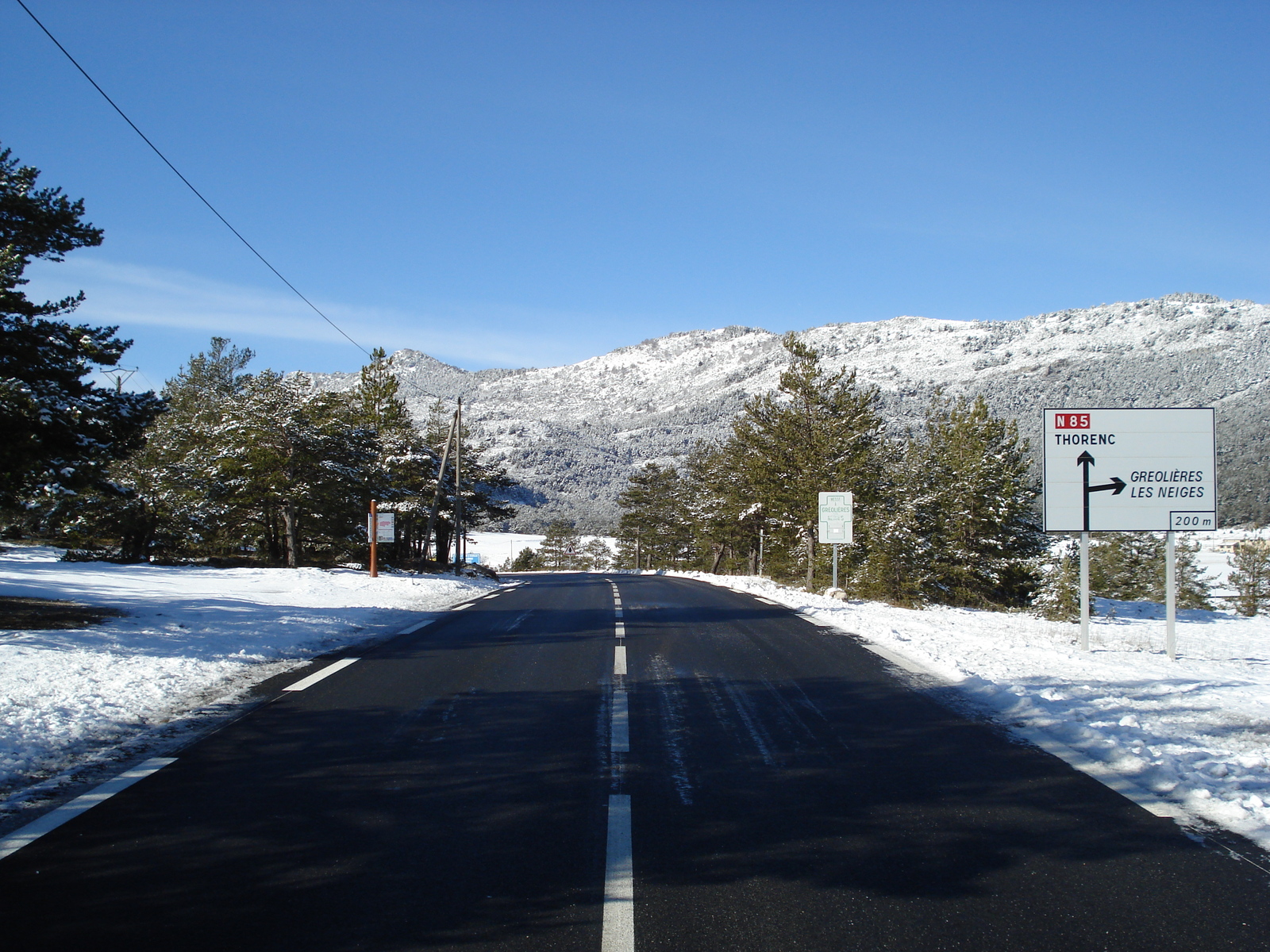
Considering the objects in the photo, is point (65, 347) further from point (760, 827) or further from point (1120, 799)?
point (1120, 799)

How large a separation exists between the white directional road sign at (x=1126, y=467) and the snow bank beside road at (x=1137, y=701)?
1.97 meters

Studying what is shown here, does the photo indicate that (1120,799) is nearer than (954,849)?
No

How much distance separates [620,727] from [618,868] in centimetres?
274

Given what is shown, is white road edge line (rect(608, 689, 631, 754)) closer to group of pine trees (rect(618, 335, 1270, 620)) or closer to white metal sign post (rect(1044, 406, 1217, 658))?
white metal sign post (rect(1044, 406, 1217, 658))

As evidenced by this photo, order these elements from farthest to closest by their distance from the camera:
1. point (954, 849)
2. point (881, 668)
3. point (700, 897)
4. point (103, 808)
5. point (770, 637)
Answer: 1. point (770, 637)
2. point (881, 668)
3. point (103, 808)
4. point (954, 849)
5. point (700, 897)

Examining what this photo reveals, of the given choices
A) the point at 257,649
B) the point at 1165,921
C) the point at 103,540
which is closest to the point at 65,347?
the point at 257,649

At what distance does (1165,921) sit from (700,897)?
6.39 feet

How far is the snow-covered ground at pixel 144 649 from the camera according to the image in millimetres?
6066

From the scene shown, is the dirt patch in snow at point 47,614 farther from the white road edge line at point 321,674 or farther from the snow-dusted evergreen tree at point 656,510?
the snow-dusted evergreen tree at point 656,510

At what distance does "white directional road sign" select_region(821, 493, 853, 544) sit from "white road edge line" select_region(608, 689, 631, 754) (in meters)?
17.1

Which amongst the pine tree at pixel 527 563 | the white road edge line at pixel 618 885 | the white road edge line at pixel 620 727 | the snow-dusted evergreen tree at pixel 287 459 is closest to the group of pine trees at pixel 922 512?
the snow-dusted evergreen tree at pixel 287 459

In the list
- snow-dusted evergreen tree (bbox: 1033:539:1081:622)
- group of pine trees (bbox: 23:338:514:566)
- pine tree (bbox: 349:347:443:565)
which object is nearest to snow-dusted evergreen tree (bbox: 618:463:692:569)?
pine tree (bbox: 349:347:443:565)

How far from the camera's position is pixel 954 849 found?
4.16 m

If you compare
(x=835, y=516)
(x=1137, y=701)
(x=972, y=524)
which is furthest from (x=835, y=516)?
A: (x=1137, y=701)
